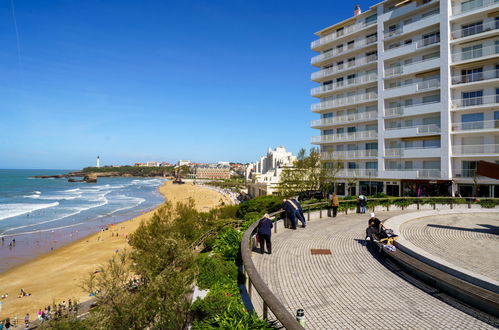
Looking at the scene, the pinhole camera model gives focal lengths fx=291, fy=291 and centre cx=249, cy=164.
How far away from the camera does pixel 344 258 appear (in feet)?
30.7

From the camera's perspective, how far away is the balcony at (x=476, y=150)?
27031 mm

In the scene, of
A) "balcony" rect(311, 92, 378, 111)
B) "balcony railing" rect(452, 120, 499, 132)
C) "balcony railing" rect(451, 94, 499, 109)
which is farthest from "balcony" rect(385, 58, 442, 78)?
"balcony railing" rect(452, 120, 499, 132)

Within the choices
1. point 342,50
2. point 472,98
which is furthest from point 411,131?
point 342,50

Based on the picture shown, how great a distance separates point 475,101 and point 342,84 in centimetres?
1487

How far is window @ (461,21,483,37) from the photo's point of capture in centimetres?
2819

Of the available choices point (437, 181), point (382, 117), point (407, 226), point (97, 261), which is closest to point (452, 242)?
point (407, 226)

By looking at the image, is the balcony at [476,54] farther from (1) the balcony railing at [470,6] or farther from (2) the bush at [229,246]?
(2) the bush at [229,246]

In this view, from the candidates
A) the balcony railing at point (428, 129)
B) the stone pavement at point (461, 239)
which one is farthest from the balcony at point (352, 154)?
the stone pavement at point (461, 239)

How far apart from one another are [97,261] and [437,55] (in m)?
40.3

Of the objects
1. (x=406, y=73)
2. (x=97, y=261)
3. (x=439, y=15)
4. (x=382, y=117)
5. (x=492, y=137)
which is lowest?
(x=97, y=261)

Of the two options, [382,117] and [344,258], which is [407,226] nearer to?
[344,258]

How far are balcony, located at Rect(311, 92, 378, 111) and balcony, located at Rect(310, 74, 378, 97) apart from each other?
140 centimetres

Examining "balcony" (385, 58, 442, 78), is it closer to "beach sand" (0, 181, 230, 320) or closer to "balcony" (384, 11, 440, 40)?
"balcony" (384, 11, 440, 40)

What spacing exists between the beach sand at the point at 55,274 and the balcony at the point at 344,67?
33352 mm
